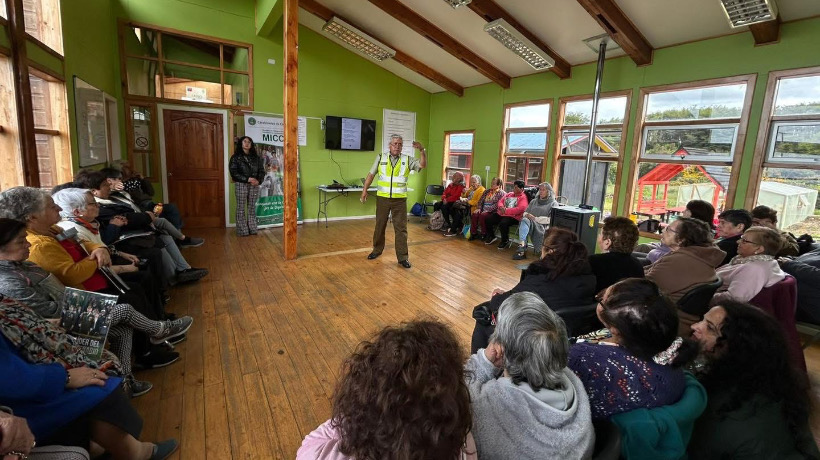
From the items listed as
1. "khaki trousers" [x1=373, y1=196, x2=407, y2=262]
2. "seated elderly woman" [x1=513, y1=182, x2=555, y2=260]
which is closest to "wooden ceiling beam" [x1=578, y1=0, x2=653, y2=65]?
"seated elderly woman" [x1=513, y1=182, x2=555, y2=260]

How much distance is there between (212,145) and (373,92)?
320 cm

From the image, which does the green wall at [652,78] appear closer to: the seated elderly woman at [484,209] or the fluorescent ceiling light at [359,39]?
the seated elderly woman at [484,209]

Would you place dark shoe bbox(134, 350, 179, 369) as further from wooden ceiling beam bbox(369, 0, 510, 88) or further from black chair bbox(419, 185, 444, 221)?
black chair bbox(419, 185, 444, 221)

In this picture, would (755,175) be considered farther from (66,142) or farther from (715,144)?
(66,142)

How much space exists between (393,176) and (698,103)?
373 cm

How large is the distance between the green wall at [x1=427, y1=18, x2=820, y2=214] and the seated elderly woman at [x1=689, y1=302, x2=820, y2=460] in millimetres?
3995

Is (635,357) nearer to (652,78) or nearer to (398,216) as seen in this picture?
(398,216)

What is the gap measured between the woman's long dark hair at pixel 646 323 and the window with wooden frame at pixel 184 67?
6605 mm

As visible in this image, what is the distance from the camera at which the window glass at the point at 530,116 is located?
→ 6.24m

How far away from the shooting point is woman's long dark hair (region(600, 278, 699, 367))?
3.92ft

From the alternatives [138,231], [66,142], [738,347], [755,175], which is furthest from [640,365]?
[66,142]

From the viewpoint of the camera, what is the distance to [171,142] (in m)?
6.03

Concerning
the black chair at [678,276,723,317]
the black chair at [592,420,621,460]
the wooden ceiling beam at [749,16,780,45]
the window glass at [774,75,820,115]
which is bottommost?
the black chair at [592,420,621,460]

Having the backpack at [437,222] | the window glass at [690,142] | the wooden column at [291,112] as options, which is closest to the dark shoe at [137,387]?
the wooden column at [291,112]
